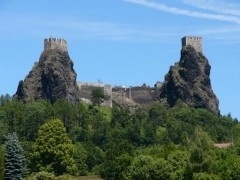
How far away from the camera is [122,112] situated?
137875mm

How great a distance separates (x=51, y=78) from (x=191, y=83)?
27.6m

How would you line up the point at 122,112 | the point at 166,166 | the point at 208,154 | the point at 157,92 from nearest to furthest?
the point at 208,154, the point at 166,166, the point at 122,112, the point at 157,92

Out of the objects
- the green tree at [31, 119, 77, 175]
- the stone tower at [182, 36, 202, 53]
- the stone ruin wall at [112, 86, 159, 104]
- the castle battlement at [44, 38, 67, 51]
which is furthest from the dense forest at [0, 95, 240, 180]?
the stone tower at [182, 36, 202, 53]

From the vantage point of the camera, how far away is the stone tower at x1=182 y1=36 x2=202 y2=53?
160 m

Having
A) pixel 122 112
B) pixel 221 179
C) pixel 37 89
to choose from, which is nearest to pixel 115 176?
pixel 221 179

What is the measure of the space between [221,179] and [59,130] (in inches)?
743

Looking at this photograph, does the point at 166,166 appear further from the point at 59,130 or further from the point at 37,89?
the point at 37,89

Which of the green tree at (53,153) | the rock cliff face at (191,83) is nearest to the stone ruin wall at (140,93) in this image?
the rock cliff face at (191,83)

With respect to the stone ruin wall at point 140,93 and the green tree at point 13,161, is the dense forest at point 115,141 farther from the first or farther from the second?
the stone ruin wall at point 140,93

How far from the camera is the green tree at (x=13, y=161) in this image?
7002 cm

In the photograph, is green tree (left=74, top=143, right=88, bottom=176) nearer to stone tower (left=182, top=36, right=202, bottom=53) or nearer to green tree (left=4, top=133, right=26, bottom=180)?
green tree (left=4, top=133, right=26, bottom=180)

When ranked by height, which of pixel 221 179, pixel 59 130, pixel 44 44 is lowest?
pixel 221 179

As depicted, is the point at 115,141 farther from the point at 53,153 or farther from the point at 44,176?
the point at 44,176

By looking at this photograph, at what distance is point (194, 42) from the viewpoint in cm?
16050
